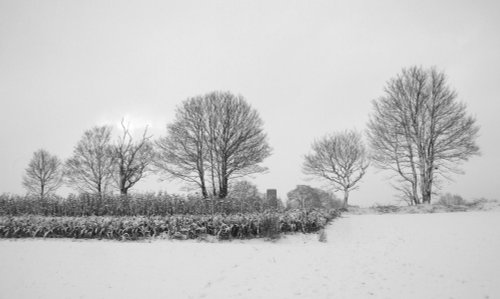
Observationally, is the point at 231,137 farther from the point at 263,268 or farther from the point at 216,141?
the point at 263,268

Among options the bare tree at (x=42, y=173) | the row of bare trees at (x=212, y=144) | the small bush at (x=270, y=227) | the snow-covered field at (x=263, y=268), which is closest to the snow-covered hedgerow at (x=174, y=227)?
the small bush at (x=270, y=227)

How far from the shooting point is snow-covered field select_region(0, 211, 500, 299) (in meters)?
4.25

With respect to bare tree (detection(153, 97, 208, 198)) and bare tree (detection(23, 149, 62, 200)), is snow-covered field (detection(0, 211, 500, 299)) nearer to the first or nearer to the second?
bare tree (detection(153, 97, 208, 198))

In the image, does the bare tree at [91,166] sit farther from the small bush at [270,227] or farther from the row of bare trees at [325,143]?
the small bush at [270,227]

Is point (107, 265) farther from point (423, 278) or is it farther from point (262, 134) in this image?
point (262, 134)

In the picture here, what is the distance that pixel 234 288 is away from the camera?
4.39 metres

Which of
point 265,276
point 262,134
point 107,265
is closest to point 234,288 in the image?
point 265,276

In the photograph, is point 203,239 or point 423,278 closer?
point 423,278

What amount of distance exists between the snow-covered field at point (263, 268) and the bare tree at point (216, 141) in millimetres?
11632

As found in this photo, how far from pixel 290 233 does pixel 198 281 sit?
414cm

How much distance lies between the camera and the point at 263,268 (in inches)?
206

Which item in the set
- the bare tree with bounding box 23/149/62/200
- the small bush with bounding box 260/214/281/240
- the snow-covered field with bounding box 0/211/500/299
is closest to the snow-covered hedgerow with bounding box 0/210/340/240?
the small bush with bounding box 260/214/281/240

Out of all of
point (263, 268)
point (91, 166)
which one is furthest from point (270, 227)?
point (91, 166)

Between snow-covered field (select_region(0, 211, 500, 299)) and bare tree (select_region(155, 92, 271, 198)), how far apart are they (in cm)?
1163
